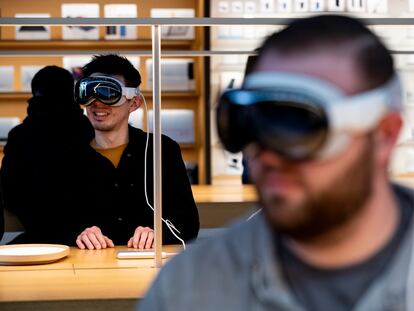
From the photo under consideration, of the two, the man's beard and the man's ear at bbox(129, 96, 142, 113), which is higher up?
the man's beard

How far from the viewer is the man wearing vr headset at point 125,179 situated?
2.70m

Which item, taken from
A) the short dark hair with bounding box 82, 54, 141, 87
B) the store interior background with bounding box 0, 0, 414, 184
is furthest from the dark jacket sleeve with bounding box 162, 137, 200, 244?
the store interior background with bounding box 0, 0, 414, 184

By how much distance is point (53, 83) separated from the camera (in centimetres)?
344

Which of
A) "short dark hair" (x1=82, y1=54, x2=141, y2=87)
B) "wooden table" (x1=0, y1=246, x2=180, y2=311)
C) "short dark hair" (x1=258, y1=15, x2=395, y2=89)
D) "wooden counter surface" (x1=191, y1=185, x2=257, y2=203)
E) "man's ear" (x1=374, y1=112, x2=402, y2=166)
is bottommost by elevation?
"wooden counter surface" (x1=191, y1=185, x2=257, y2=203)

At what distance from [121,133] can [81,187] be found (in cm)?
22

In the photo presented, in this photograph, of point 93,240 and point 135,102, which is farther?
point 135,102

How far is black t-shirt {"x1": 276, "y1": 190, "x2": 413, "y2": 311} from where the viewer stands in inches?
32.4

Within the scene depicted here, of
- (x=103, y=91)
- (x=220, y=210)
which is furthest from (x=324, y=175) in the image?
(x=220, y=210)

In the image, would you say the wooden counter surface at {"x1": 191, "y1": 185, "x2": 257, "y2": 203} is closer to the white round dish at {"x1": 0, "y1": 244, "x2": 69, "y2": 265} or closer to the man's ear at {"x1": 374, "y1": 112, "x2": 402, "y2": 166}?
the white round dish at {"x1": 0, "y1": 244, "x2": 69, "y2": 265}

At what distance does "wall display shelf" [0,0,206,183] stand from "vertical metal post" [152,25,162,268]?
3.40m

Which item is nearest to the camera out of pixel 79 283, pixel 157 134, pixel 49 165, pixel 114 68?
pixel 79 283

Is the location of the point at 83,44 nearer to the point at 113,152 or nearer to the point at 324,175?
the point at 113,152

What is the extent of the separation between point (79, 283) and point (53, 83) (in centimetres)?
149

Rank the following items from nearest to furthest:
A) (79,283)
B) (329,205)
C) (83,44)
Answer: (329,205)
(79,283)
(83,44)
